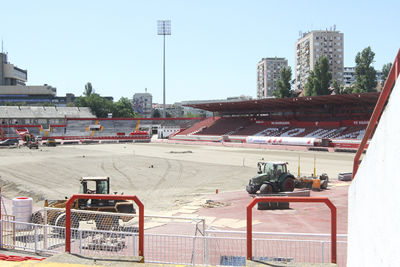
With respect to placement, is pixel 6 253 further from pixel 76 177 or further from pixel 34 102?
pixel 34 102

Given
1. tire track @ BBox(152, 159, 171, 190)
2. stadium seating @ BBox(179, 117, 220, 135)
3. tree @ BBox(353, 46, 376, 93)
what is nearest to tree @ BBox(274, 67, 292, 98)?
tree @ BBox(353, 46, 376, 93)

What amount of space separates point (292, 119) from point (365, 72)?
103ft

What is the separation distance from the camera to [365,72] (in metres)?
96.9

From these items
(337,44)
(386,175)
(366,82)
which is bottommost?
(386,175)

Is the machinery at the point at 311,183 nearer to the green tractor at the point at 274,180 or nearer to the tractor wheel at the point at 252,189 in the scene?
the green tractor at the point at 274,180

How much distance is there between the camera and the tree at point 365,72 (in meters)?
95.5

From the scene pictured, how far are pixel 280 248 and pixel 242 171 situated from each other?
25.0 meters

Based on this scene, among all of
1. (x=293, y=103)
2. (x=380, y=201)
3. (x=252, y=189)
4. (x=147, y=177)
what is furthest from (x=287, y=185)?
(x=293, y=103)

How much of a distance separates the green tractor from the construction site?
0.06m

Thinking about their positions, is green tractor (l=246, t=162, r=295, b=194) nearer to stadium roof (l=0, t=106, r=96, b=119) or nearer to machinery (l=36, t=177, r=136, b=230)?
machinery (l=36, t=177, r=136, b=230)

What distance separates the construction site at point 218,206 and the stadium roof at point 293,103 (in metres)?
0.60

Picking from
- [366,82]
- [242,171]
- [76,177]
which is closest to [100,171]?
[76,177]

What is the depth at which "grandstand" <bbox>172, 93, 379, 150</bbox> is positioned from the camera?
64625 mm

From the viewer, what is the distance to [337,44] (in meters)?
169
